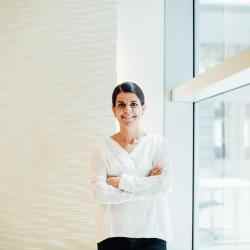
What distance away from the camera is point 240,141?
2.40m

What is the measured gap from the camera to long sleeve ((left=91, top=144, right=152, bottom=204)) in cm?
204

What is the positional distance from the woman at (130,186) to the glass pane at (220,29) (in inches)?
26.2

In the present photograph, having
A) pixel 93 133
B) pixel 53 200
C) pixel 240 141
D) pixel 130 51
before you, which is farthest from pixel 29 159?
pixel 240 141

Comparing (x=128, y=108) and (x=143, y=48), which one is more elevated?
(x=143, y=48)

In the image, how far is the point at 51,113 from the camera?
115 inches

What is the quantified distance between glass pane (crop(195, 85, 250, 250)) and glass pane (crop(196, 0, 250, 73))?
0.83 feet

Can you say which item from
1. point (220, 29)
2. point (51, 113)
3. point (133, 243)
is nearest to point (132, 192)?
point (133, 243)

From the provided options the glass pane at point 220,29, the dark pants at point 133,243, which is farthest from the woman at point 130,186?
the glass pane at point 220,29

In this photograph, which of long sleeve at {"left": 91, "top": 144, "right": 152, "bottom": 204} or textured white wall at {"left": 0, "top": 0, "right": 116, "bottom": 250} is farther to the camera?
textured white wall at {"left": 0, "top": 0, "right": 116, "bottom": 250}

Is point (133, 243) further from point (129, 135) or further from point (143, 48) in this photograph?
point (143, 48)

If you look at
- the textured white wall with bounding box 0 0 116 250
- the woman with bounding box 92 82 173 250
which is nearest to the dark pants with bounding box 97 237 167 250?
the woman with bounding box 92 82 173 250

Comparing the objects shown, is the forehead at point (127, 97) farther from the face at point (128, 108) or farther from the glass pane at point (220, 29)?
the glass pane at point (220, 29)

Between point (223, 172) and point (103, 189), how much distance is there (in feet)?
3.15

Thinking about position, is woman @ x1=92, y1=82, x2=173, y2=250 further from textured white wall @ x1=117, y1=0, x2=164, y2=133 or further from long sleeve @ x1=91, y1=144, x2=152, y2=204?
textured white wall @ x1=117, y1=0, x2=164, y2=133
